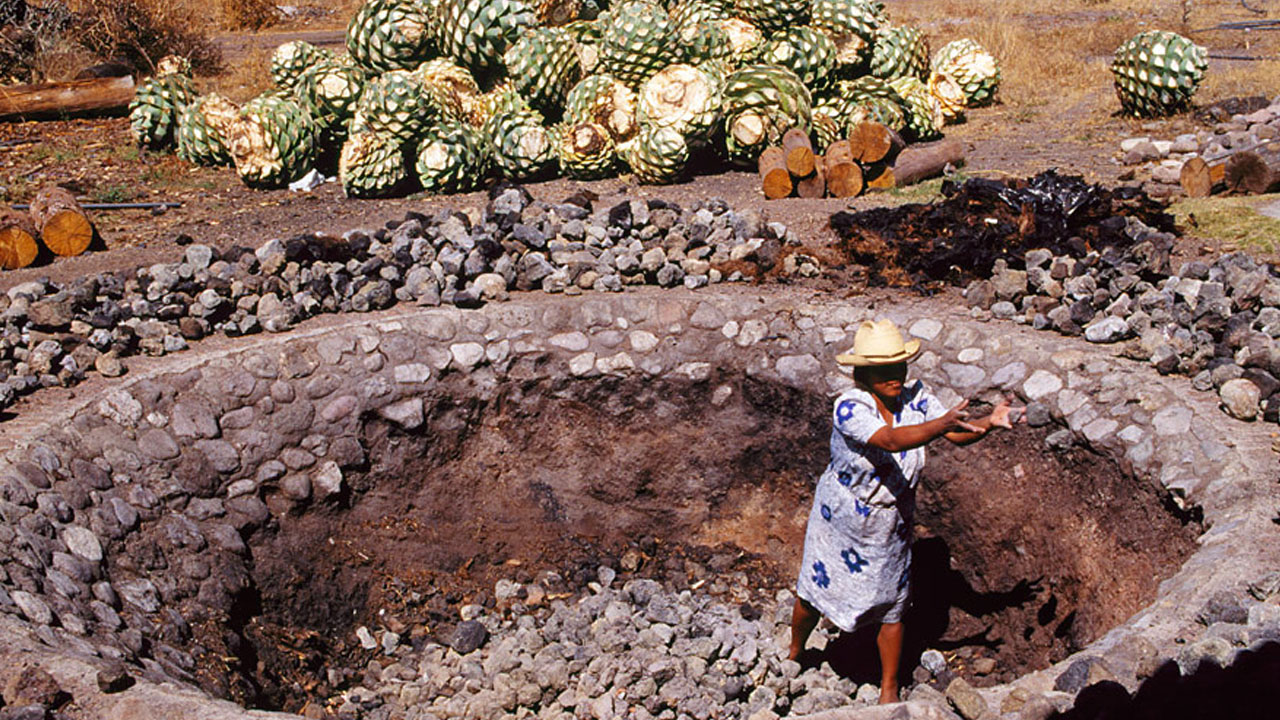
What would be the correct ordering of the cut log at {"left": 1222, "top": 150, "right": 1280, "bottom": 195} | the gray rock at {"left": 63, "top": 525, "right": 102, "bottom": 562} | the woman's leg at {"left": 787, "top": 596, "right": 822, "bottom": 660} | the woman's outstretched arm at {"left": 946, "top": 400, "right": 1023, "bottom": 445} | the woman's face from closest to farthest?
the woman's outstretched arm at {"left": 946, "top": 400, "right": 1023, "bottom": 445}
the woman's face
the gray rock at {"left": 63, "top": 525, "right": 102, "bottom": 562}
the woman's leg at {"left": 787, "top": 596, "right": 822, "bottom": 660}
the cut log at {"left": 1222, "top": 150, "right": 1280, "bottom": 195}

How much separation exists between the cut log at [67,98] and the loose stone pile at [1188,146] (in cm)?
987

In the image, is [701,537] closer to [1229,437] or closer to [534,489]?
[534,489]

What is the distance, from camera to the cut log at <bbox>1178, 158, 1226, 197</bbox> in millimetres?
7461

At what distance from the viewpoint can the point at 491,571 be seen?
6039 millimetres

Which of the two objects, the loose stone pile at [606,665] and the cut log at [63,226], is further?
the cut log at [63,226]

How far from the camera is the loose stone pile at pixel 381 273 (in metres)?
5.76

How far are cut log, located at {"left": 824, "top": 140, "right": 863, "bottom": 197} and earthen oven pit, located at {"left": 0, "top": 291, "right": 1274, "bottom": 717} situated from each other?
82.7 inches

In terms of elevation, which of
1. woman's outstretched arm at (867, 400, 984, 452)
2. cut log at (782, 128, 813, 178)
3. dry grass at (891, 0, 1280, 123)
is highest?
woman's outstretched arm at (867, 400, 984, 452)

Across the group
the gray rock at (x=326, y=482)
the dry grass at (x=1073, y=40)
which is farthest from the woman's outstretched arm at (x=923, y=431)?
the dry grass at (x=1073, y=40)

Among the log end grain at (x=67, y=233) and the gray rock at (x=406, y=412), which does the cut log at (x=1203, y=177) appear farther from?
the log end grain at (x=67, y=233)

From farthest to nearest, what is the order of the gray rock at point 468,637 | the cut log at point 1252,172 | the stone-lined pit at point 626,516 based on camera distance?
the cut log at point 1252,172
the gray rock at point 468,637
the stone-lined pit at point 626,516

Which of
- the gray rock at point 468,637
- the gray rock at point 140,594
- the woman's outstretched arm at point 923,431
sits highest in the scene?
the woman's outstretched arm at point 923,431

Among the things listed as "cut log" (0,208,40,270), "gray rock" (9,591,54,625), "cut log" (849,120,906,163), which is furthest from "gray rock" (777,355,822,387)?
"cut log" (0,208,40,270)

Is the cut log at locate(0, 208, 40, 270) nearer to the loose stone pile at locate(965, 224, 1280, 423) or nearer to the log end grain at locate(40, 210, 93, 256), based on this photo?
the log end grain at locate(40, 210, 93, 256)
